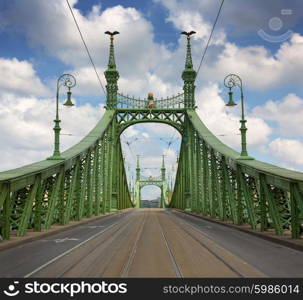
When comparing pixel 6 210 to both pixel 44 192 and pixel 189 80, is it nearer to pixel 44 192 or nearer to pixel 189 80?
pixel 44 192

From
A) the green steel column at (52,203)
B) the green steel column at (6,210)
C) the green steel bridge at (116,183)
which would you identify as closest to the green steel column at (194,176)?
the green steel bridge at (116,183)

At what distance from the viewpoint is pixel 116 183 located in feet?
172

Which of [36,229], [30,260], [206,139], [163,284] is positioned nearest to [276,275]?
[163,284]

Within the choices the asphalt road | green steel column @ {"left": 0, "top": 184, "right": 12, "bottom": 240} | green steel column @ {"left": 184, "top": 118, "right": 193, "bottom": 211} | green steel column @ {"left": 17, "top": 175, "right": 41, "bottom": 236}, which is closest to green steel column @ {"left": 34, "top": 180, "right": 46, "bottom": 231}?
green steel column @ {"left": 17, "top": 175, "right": 41, "bottom": 236}

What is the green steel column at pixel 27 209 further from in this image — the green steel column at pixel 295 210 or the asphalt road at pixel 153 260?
the green steel column at pixel 295 210

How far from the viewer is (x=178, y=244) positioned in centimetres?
1492

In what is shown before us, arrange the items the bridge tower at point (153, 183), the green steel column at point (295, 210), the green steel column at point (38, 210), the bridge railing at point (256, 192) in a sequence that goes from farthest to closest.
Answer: the bridge tower at point (153, 183), the green steel column at point (38, 210), the bridge railing at point (256, 192), the green steel column at point (295, 210)

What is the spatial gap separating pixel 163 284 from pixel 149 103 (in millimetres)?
45468

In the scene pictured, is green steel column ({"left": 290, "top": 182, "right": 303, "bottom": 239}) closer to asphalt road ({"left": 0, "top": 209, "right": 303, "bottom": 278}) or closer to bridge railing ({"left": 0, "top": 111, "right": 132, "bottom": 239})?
asphalt road ({"left": 0, "top": 209, "right": 303, "bottom": 278})

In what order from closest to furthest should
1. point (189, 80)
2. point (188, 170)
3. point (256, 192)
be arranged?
point (256, 192) < point (189, 80) < point (188, 170)

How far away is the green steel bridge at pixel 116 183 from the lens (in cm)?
1597

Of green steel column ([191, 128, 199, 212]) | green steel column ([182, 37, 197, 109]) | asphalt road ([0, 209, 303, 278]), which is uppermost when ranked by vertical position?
green steel column ([182, 37, 197, 109])

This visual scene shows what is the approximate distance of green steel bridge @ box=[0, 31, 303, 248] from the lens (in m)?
16.0

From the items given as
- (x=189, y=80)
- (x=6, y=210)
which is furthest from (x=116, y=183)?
(x=6, y=210)
